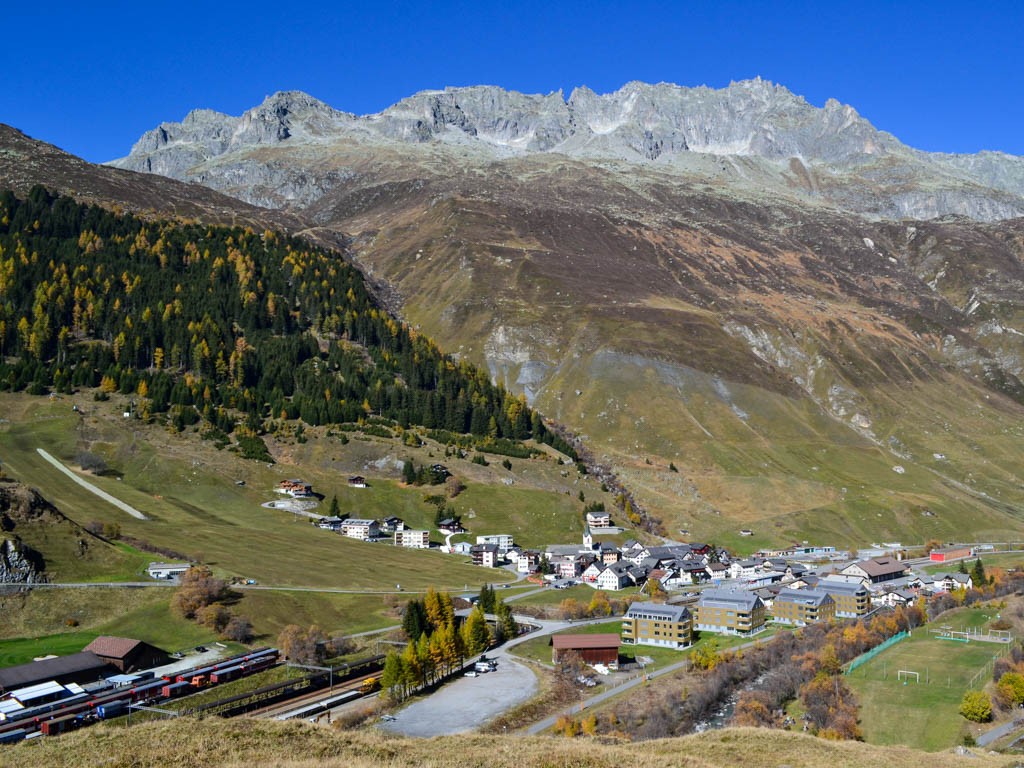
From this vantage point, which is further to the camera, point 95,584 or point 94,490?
point 94,490

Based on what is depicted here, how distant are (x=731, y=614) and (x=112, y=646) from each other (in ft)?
252

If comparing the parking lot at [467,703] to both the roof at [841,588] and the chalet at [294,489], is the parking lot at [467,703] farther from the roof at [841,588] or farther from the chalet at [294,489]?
the chalet at [294,489]

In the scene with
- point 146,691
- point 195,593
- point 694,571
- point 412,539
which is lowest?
point 146,691

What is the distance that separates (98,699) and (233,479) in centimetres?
9645

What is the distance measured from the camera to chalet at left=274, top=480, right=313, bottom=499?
537ft

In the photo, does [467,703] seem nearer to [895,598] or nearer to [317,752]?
[317,752]

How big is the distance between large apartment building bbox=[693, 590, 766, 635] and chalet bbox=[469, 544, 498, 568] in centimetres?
4308

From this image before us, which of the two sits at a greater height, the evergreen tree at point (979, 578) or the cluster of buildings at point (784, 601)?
the evergreen tree at point (979, 578)

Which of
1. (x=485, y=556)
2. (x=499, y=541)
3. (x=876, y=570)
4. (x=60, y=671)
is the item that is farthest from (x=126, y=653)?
(x=876, y=570)

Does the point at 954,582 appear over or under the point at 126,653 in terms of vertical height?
over

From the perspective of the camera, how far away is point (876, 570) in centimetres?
14138

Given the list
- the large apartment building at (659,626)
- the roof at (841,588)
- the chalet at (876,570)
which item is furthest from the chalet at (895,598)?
the large apartment building at (659,626)

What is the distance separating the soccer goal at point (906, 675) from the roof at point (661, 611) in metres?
29.5

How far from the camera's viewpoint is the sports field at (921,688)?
225ft
